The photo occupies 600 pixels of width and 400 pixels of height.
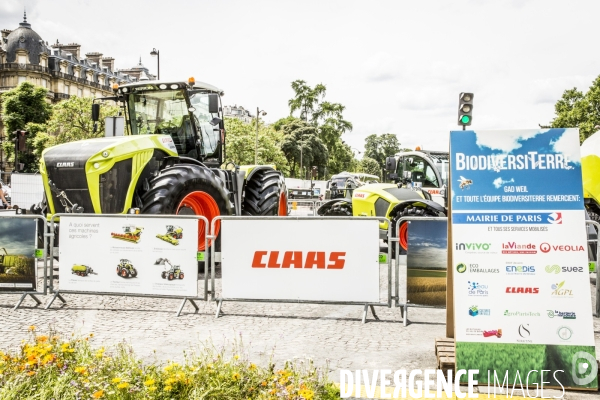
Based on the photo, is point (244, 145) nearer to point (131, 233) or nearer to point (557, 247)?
point (131, 233)

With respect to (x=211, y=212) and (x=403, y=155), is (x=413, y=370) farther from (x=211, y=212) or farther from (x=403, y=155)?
(x=403, y=155)

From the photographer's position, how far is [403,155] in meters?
17.7

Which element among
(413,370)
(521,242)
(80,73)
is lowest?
(413,370)

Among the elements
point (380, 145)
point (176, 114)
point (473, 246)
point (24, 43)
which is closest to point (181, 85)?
point (176, 114)

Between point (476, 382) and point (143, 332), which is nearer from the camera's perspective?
point (476, 382)

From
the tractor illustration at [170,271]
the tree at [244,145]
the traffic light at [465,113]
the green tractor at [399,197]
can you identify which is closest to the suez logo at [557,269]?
the traffic light at [465,113]

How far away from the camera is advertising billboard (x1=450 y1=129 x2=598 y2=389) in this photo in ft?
17.1

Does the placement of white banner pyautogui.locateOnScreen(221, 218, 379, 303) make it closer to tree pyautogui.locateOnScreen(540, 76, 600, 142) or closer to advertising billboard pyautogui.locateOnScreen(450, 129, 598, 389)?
advertising billboard pyautogui.locateOnScreen(450, 129, 598, 389)

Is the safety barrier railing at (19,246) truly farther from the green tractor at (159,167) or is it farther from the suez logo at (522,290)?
the suez logo at (522,290)

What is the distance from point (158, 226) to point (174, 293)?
3.00ft

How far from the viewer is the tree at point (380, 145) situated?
5389 inches

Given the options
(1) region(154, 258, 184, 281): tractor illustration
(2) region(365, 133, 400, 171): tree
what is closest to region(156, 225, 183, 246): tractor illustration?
(1) region(154, 258, 184, 281): tractor illustration

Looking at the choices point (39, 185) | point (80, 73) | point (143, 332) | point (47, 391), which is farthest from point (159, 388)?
point (80, 73)

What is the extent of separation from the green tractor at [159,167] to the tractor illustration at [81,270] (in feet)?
4.43
